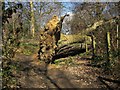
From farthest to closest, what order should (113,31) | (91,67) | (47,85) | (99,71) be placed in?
(113,31) < (91,67) < (99,71) < (47,85)

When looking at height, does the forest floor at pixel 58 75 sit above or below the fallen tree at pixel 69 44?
below

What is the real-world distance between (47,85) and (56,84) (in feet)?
1.34

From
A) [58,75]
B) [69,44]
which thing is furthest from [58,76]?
[69,44]

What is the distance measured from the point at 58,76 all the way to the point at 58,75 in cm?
20

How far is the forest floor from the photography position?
10.7 m

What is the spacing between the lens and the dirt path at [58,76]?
10.7 meters

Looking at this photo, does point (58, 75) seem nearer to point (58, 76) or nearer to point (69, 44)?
point (58, 76)

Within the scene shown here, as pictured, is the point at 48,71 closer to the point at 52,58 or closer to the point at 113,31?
the point at 52,58

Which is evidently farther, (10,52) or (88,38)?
(88,38)

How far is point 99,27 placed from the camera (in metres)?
17.3

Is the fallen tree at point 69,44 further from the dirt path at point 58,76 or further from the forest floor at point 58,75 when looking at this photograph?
the dirt path at point 58,76

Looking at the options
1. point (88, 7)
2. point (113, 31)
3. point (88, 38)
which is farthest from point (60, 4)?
point (113, 31)

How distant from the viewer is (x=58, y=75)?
1240cm

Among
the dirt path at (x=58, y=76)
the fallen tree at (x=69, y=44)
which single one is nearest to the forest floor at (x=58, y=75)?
Result: the dirt path at (x=58, y=76)
